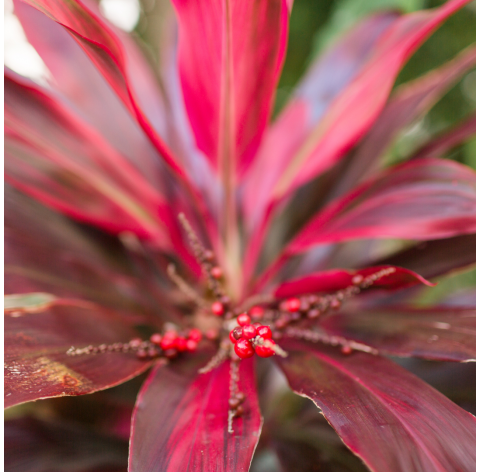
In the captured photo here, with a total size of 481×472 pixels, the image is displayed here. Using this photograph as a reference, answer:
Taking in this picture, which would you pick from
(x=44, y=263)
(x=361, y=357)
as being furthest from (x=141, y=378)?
(x=361, y=357)

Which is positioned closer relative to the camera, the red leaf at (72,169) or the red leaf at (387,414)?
the red leaf at (387,414)

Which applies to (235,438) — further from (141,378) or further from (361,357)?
(141,378)

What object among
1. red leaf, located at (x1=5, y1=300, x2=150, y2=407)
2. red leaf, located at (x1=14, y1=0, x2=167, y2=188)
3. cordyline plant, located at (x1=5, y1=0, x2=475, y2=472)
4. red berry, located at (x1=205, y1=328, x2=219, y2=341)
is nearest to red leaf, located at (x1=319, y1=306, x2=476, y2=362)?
cordyline plant, located at (x1=5, y1=0, x2=475, y2=472)

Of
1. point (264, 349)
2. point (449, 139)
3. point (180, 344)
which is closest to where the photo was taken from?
point (264, 349)

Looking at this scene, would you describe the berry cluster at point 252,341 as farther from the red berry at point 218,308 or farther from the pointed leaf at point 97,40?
the pointed leaf at point 97,40

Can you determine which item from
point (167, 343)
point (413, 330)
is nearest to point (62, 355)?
point (167, 343)

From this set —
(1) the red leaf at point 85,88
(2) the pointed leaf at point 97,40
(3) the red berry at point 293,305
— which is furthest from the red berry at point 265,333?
(1) the red leaf at point 85,88

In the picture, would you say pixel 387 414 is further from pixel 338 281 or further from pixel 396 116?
pixel 396 116
